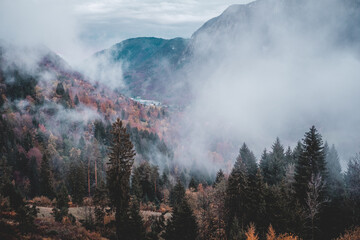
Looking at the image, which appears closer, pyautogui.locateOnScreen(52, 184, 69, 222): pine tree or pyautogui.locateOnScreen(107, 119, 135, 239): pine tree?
pyautogui.locateOnScreen(107, 119, 135, 239): pine tree

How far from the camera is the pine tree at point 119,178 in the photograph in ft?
85.1

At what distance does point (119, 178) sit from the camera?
85.7ft

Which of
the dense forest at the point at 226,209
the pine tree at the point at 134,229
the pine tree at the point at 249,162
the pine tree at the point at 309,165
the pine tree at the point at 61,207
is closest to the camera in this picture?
the dense forest at the point at 226,209

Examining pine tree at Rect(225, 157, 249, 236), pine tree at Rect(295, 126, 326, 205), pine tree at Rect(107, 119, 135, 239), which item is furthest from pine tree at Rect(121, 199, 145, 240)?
pine tree at Rect(295, 126, 326, 205)

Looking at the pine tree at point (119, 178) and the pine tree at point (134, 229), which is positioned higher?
the pine tree at point (119, 178)

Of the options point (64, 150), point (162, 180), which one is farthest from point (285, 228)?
point (64, 150)

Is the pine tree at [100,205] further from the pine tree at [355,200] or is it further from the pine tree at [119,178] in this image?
the pine tree at [355,200]

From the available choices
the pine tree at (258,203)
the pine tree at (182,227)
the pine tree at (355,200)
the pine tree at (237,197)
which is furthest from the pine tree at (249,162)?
the pine tree at (182,227)

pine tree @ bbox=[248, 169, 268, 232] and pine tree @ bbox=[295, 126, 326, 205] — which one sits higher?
pine tree @ bbox=[295, 126, 326, 205]

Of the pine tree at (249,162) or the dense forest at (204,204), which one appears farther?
the pine tree at (249,162)

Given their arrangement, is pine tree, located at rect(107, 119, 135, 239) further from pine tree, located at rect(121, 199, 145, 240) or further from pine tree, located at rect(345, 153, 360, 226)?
pine tree, located at rect(345, 153, 360, 226)

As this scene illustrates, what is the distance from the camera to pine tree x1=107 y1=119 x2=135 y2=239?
2595cm

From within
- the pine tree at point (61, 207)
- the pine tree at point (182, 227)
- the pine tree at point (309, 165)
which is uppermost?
the pine tree at point (309, 165)

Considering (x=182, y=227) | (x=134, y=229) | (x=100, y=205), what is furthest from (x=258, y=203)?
(x=100, y=205)
